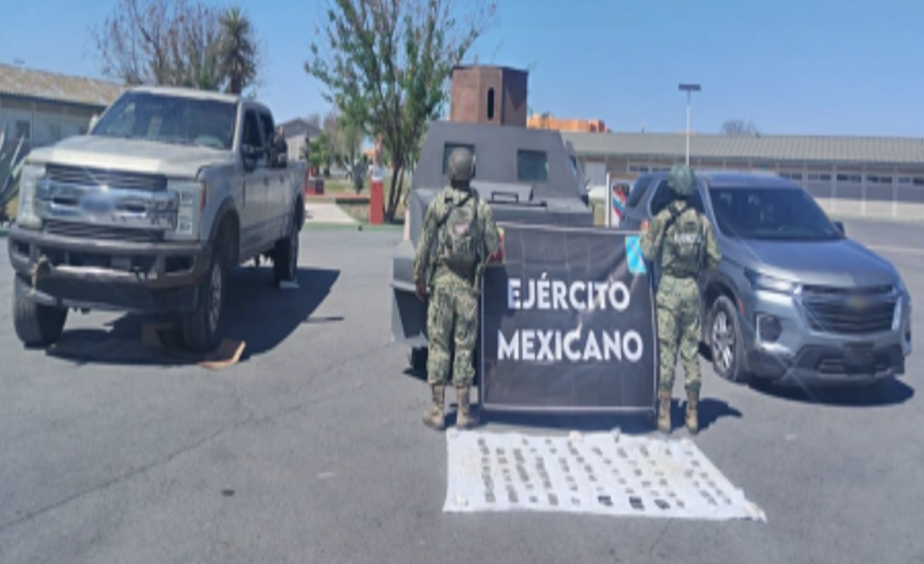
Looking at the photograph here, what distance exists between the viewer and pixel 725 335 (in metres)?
8.52

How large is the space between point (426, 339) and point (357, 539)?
2.69m

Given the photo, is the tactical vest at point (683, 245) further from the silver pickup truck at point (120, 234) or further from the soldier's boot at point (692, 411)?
the silver pickup truck at point (120, 234)

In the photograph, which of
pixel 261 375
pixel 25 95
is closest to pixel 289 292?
pixel 261 375

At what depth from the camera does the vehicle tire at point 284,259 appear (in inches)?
501

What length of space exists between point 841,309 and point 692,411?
1880 millimetres

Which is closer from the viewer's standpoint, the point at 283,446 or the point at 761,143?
the point at 283,446

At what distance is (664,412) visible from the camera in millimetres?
6777

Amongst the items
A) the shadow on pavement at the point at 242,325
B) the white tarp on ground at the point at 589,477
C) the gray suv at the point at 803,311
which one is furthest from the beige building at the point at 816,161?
the white tarp on ground at the point at 589,477

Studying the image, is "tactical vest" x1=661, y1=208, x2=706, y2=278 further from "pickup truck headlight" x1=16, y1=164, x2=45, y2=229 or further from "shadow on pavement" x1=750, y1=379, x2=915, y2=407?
"pickup truck headlight" x1=16, y1=164, x2=45, y2=229

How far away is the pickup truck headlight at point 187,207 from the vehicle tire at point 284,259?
4667mm

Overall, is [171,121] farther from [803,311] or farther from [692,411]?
[803,311]

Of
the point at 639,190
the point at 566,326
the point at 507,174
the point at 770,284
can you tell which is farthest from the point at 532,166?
the point at 566,326

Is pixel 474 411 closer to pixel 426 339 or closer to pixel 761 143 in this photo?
pixel 426 339

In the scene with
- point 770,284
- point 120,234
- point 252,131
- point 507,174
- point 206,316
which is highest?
point 252,131
